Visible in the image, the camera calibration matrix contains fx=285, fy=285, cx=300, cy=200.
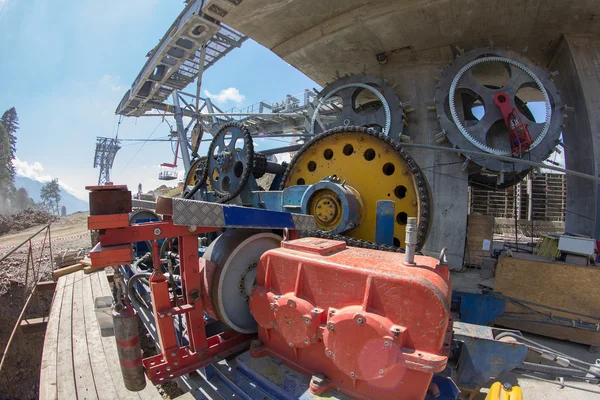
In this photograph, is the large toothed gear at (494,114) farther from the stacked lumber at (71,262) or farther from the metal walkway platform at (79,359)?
the stacked lumber at (71,262)

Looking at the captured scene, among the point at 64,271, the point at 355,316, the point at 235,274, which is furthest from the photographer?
the point at 64,271

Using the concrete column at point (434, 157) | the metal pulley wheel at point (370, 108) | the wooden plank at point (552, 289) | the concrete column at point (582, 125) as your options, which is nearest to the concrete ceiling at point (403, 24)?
the concrete column at point (434, 157)

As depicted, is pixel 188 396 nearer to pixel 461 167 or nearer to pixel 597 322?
pixel 597 322

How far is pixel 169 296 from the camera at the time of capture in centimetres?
218

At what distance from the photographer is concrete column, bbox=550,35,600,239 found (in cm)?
589

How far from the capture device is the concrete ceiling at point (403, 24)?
18.8 feet

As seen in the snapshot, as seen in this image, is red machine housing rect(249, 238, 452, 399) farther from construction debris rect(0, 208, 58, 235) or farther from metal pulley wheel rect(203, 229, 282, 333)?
A: construction debris rect(0, 208, 58, 235)

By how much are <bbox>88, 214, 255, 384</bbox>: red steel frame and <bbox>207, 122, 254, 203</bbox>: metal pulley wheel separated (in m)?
2.35

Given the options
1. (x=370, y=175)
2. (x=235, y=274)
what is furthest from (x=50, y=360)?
(x=370, y=175)

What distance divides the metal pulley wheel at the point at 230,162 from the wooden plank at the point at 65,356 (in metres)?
2.81

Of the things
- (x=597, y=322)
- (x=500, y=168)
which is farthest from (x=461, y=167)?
(x=597, y=322)

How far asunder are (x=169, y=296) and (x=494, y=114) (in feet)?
21.7

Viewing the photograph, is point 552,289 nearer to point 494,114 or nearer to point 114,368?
point 494,114

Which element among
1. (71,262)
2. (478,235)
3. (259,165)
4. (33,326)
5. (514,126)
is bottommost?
(33,326)
